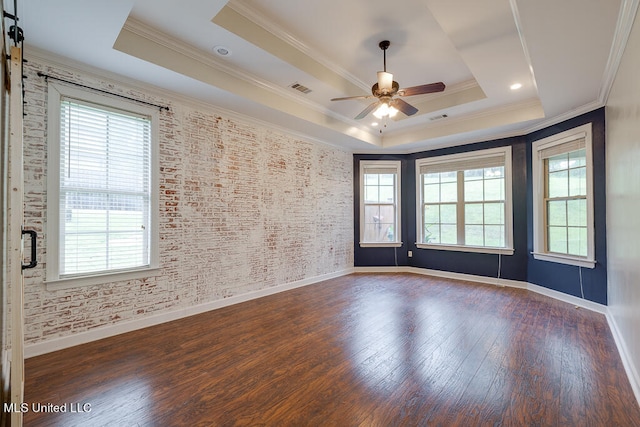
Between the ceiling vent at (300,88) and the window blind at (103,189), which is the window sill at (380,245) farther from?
the window blind at (103,189)

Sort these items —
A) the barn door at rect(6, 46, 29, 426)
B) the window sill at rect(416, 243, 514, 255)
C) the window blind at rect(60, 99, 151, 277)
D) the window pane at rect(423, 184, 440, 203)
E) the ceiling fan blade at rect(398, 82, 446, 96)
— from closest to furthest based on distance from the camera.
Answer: the barn door at rect(6, 46, 29, 426) < the window blind at rect(60, 99, 151, 277) < the ceiling fan blade at rect(398, 82, 446, 96) < the window sill at rect(416, 243, 514, 255) < the window pane at rect(423, 184, 440, 203)

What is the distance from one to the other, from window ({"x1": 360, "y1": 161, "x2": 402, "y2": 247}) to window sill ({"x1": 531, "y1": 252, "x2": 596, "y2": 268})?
2.60 metres

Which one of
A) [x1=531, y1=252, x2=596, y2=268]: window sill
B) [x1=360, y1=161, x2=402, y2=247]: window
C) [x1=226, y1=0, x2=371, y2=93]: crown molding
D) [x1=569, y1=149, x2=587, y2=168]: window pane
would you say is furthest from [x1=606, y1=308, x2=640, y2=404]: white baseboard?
[x1=226, y1=0, x2=371, y2=93]: crown molding

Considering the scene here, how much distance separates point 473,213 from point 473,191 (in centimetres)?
44

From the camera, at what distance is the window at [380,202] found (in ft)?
21.7

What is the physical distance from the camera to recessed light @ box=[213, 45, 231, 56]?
3.14 m

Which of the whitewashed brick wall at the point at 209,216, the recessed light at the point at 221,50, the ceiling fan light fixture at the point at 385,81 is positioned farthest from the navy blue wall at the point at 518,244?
the recessed light at the point at 221,50

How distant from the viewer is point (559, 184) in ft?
14.9

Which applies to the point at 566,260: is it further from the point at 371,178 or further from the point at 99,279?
the point at 99,279

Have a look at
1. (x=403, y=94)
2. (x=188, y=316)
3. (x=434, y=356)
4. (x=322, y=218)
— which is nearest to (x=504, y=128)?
(x=403, y=94)

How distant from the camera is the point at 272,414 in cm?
189

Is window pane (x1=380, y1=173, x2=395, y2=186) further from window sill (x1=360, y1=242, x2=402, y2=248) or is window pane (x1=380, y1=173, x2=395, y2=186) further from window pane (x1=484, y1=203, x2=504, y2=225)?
window pane (x1=484, y1=203, x2=504, y2=225)

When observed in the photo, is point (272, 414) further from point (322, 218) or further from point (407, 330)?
point (322, 218)

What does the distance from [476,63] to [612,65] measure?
1223mm
